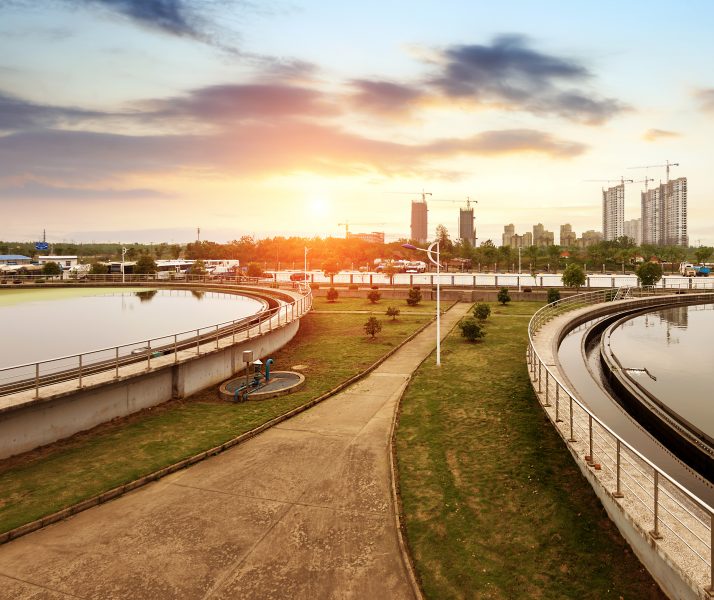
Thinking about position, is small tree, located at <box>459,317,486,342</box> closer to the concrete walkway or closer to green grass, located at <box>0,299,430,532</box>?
green grass, located at <box>0,299,430,532</box>

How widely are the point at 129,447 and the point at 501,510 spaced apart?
9950 mm

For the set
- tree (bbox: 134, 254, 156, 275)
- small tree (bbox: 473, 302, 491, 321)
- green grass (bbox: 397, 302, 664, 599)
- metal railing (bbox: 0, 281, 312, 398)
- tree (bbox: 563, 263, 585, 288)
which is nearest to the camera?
green grass (bbox: 397, 302, 664, 599)

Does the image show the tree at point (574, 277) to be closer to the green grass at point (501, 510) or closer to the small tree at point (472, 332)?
the small tree at point (472, 332)

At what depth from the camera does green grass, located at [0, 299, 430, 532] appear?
9922 mm

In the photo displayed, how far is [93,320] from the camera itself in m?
30.0

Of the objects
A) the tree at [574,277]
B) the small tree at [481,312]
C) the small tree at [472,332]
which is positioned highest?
the tree at [574,277]

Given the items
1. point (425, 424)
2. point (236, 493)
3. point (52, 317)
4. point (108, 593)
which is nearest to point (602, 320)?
point (425, 424)

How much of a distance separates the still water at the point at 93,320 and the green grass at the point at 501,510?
1071 cm

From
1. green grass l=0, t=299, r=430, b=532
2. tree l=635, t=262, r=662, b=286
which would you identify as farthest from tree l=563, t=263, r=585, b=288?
green grass l=0, t=299, r=430, b=532

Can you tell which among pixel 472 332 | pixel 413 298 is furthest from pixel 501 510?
pixel 413 298

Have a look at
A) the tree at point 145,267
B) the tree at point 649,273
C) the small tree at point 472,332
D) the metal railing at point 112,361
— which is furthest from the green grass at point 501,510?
the tree at point 145,267

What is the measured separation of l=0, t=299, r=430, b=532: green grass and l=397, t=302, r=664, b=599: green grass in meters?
5.01

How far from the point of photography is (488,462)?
11430 mm

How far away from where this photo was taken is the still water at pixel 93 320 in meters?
21.3
